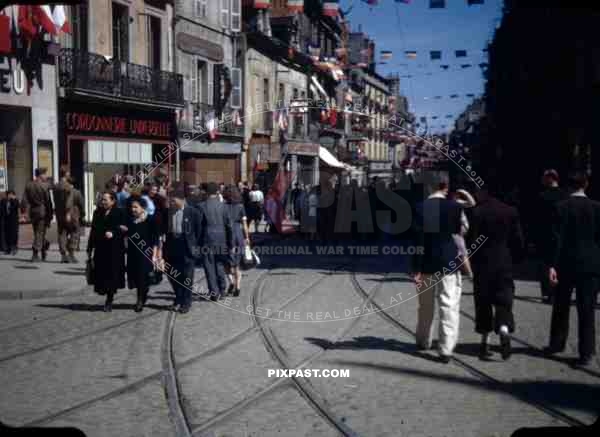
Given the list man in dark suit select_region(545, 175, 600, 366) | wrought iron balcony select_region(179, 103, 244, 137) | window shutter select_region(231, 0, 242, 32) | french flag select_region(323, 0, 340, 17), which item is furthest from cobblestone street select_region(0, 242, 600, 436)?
window shutter select_region(231, 0, 242, 32)

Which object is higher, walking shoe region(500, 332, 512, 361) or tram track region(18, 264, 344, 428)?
walking shoe region(500, 332, 512, 361)

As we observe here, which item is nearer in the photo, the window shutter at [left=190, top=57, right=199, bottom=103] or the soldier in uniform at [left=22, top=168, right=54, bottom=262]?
the soldier in uniform at [left=22, top=168, right=54, bottom=262]

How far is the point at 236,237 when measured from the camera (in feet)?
36.1

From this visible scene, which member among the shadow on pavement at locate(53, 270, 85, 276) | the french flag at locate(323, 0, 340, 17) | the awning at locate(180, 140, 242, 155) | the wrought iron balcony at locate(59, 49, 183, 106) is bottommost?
the shadow on pavement at locate(53, 270, 85, 276)

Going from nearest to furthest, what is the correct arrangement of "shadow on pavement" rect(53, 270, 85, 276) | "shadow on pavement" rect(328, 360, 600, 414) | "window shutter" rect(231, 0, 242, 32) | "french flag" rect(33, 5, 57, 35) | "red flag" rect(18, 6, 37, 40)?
1. "shadow on pavement" rect(328, 360, 600, 414)
2. "shadow on pavement" rect(53, 270, 85, 276)
3. "red flag" rect(18, 6, 37, 40)
4. "french flag" rect(33, 5, 57, 35)
5. "window shutter" rect(231, 0, 242, 32)

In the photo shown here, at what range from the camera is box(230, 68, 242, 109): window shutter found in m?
26.3

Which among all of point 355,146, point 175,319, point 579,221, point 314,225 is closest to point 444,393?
point 579,221

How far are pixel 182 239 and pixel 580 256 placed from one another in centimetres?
529

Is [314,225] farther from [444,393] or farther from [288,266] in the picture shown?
[444,393]

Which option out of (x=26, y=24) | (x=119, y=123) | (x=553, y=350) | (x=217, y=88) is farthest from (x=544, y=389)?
(x=217, y=88)

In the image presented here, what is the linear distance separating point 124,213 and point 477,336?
5.05m

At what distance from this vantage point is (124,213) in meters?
9.73

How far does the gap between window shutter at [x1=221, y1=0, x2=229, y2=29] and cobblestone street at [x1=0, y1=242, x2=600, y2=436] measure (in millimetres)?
18602

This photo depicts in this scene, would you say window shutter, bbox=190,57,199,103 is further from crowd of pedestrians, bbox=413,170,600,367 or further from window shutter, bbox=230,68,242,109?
crowd of pedestrians, bbox=413,170,600,367
